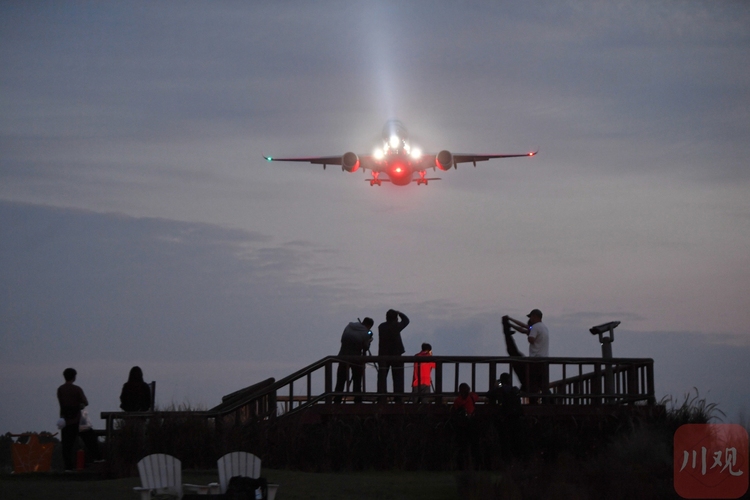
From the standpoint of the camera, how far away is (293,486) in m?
11.7

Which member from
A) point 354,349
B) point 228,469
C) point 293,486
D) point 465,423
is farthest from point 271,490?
point 354,349

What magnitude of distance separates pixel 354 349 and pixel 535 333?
2633 millimetres

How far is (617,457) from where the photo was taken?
13711 mm

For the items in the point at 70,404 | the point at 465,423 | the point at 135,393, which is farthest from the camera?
the point at 135,393

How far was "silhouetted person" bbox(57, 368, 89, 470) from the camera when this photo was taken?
43.5 feet

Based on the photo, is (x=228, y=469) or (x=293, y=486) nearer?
(x=228, y=469)

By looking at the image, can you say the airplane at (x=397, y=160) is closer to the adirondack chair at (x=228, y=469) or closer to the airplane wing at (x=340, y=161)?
the airplane wing at (x=340, y=161)

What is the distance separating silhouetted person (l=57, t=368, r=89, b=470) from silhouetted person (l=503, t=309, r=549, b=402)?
5996 mm

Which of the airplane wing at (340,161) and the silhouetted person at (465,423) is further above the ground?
the airplane wing at (340,161)

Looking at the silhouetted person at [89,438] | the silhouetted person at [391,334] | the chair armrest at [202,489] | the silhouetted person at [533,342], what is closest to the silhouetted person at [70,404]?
the silhouetted person at [89,438]

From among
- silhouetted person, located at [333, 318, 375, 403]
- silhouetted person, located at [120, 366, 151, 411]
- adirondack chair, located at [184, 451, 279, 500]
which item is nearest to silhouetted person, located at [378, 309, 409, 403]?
silhouetted person, located at [333, 318, 375, 403]

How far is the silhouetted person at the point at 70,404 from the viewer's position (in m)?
13.2

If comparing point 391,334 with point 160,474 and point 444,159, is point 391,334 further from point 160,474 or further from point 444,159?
point 444,159

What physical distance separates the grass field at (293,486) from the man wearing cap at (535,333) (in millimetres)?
2734
